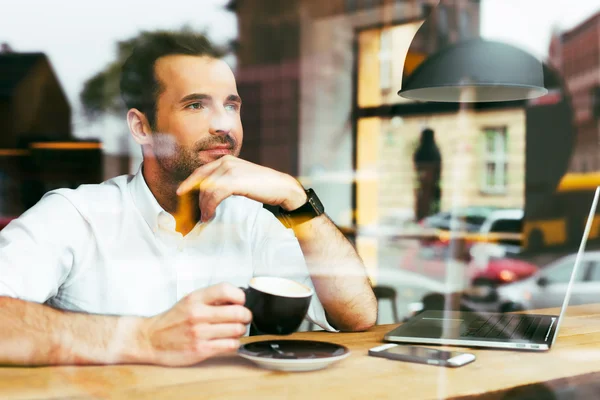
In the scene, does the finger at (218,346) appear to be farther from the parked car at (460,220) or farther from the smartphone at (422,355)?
the parked car at (460,220)

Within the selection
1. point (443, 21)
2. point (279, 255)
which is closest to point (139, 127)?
point (279, 255)

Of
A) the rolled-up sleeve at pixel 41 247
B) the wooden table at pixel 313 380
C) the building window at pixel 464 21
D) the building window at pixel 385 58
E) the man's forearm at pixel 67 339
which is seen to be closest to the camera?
the wooden table at pixel 313 380

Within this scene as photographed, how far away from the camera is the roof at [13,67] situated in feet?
6.06

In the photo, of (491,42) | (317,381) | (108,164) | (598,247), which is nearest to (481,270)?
(598,247)

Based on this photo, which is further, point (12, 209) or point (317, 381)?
point (12, 209)

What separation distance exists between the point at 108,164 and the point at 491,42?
1.10 metres

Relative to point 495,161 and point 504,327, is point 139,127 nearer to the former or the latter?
point 504,327

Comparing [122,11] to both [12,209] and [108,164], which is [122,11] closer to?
[108,164]

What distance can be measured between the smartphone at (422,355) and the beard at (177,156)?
77 cm

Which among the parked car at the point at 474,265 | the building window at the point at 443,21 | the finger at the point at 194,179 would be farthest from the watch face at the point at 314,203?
the parked car at the point at 474,265

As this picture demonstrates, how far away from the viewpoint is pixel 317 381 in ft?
3.67

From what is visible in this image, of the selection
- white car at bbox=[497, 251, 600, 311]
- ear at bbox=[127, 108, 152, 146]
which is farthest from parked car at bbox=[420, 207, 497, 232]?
ear at bbox=[127, 108, 152, 146]

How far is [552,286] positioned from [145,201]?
3363mm

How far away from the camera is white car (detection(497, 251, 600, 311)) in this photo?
12.7 feet
